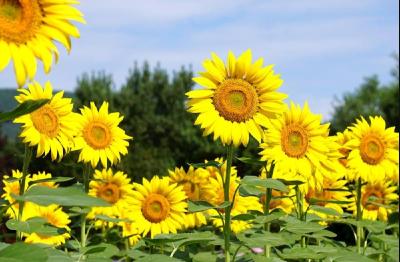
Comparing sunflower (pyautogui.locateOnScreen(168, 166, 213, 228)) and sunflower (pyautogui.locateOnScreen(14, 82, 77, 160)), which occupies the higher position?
sunflower (pyautogui.locateOnScreen(14, 82, 77, 160))

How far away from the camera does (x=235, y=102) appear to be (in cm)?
395

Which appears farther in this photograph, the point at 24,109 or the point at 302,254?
the point at 302,254

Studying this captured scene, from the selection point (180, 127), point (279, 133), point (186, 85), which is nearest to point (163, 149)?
point (180, 127)

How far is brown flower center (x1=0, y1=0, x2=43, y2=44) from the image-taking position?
245cm

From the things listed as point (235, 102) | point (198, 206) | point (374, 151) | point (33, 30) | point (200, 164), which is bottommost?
point (198, 206)

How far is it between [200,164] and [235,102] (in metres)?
0.42

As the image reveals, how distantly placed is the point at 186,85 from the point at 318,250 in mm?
30569

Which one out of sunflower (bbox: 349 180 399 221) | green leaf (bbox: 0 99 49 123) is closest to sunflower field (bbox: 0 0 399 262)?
green leaf (bbox: 0 99 49 123)

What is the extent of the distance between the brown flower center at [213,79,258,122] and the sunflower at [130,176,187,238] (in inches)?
A: 60.3

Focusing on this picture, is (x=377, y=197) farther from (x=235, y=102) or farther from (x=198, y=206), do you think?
(x=198, y=206)

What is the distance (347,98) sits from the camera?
50.3 m

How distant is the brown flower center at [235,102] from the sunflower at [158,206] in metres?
1.53

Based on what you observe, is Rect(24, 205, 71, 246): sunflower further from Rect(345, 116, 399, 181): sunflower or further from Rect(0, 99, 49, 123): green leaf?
Rect(0, 99, 49, 123): green leaf

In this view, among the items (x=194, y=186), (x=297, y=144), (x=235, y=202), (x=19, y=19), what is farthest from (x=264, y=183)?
(x=194, y=186)
